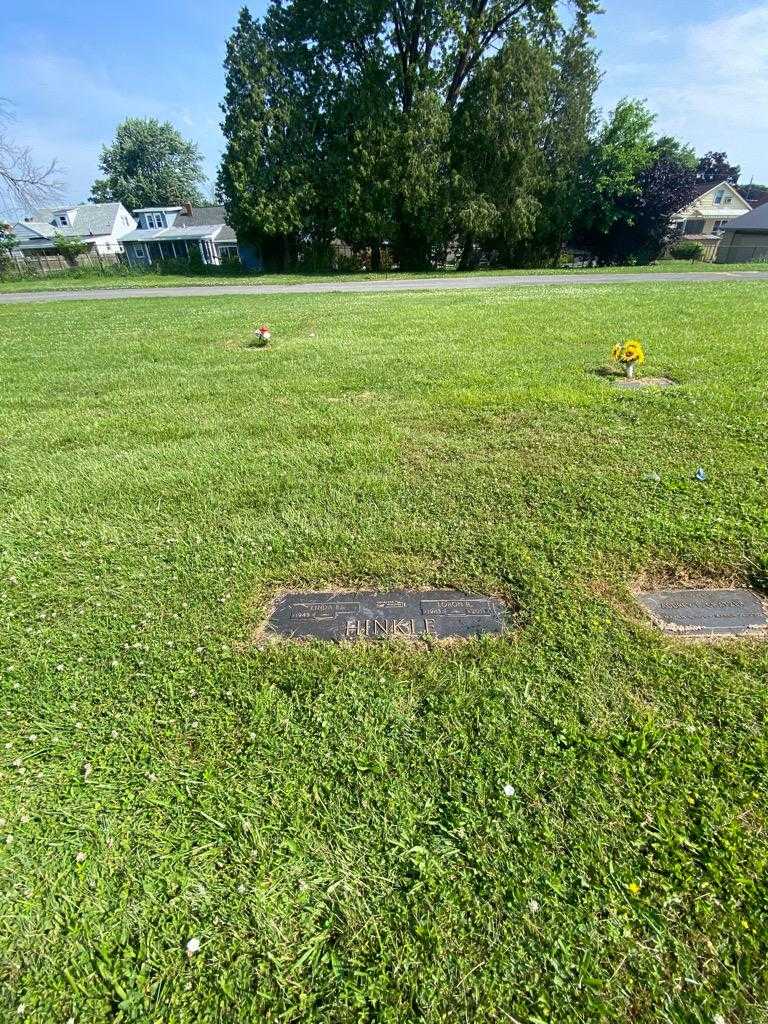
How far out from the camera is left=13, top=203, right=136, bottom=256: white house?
44.3 m

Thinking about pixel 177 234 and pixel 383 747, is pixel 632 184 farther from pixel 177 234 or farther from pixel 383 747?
pixel 177 234

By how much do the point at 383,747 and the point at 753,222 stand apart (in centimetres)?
4507

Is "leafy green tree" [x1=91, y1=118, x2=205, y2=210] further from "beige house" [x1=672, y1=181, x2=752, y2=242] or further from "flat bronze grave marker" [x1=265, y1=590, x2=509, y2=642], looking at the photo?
"flat bronze grave marker" [x1=265, y1=590, x2=509, y2=642]

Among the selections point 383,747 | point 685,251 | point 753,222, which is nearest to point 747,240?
point 753,222

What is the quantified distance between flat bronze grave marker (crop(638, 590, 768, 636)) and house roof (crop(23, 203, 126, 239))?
56.4 metres

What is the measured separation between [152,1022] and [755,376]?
22.2ft

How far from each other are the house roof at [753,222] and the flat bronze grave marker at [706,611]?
136 ft

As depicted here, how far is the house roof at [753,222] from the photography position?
1293 inches

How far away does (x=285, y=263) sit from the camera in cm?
2628

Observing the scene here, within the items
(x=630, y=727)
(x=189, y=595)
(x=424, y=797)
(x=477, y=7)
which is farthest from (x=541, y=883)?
(x=477, y=7)

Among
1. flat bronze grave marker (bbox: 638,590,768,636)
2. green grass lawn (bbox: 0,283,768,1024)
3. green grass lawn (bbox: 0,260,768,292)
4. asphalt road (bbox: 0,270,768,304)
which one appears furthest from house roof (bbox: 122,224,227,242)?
flat bronze grave marker (bbox: 638,590,768,636)

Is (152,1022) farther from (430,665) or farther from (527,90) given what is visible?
(527,90)

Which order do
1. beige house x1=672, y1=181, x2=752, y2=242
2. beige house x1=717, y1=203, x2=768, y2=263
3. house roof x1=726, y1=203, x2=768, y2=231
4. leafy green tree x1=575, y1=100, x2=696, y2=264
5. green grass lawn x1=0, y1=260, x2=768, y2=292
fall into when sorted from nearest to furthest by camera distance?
green grass lawn x1=0, y1=260, x2=768, y2=292, leafy green tree x1=575, y1=100, x2=696, y2=264, beige house x1=717, y1=203, x2=768, y2=263, house roof x1=726, y1=203, x2=768, y2=231, beige house x1=672, y1=181, x2=752, y2=242

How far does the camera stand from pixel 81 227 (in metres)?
46.0
